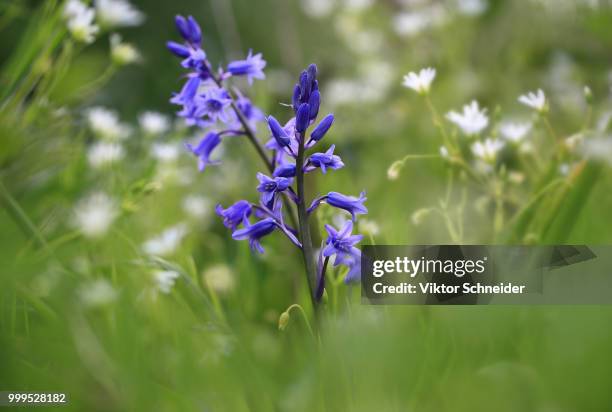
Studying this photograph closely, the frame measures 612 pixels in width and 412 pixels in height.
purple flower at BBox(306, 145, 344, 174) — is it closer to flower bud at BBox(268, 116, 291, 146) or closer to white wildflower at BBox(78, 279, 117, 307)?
flower bud at BBox(268, 116, 291, 146)

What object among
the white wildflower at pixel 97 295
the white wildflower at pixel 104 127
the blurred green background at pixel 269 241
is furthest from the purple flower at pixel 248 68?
the white wildflower at pixel 104 127

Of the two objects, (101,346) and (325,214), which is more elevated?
(325,214)

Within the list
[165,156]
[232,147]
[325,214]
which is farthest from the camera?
[232,147]

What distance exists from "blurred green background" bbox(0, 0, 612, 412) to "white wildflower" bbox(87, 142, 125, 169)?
4cm

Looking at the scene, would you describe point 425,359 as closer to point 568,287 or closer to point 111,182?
point 568,287

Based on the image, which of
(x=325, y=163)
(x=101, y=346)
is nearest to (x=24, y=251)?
(x=101, y=346)

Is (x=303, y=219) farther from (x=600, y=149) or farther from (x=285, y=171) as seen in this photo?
(x=600, y=149)

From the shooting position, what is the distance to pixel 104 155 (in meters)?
1.43

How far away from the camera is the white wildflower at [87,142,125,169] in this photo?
136 cm

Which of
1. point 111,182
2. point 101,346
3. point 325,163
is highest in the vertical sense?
point 111,182

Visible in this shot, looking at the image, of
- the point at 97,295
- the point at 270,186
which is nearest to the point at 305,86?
the point at 270,186

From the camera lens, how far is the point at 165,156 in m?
1.45

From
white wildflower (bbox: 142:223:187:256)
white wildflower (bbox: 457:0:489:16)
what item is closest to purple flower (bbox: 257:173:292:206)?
white wildflower (bbox: 142:223:187:256)

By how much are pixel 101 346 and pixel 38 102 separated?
2.34 feet
